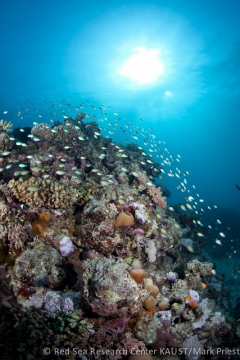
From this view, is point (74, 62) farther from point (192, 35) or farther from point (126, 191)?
point (126, 191)

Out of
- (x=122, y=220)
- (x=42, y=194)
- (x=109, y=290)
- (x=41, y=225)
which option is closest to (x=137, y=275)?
(x=109, y=290)

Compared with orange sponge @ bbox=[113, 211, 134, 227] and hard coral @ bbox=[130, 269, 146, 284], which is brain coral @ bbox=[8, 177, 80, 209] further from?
hard coral @ bbox=[130, 269, 146, 284]

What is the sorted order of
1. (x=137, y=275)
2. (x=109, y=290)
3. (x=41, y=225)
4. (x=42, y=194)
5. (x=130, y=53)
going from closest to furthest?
1. (x=109, y=290)
2. (x=137, y=275)
3. (x=41, y=225)
4. (x=42, y=194)
5. (x=130, y=53)

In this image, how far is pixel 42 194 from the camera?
7559 mm

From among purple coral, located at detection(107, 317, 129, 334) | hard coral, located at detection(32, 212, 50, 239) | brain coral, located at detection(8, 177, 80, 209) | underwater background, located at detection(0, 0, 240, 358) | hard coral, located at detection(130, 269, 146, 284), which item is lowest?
purple coral, located at detection(107, 317, 129, 334)

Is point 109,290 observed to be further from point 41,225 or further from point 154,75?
point 154,75

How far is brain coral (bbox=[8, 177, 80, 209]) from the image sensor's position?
7.53 m

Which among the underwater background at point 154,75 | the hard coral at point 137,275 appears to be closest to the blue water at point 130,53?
the underwater background at point 154,75

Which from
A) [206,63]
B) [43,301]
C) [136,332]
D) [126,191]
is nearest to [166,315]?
[136,332]

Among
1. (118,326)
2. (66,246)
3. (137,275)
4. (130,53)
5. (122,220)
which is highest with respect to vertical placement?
(130,53)

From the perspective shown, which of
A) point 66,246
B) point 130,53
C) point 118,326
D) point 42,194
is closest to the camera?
point 118,326

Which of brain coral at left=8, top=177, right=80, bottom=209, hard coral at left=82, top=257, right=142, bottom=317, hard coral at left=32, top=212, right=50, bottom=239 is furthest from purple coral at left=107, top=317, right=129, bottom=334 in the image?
brain coral at left=8, top=177, right=80, bottom=209

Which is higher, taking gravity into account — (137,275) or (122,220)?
(122,220)

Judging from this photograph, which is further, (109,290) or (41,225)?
(41,225)
